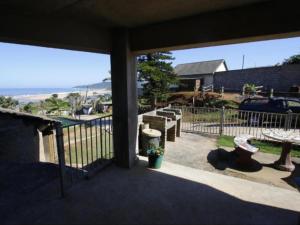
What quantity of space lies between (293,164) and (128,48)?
4677 mm

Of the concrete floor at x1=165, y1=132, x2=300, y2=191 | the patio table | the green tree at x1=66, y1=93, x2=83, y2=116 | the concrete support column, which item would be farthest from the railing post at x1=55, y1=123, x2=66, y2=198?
the green tree at x1=66, y1=93, x2=83, y2=116

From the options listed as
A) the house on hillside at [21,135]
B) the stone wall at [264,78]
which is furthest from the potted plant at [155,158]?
the stone wall at [264,78]

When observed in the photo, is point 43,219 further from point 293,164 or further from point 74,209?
point 293,164

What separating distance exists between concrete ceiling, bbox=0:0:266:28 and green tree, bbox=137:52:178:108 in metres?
8.04

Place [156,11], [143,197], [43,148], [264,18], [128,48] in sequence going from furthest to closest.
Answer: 1. [43,148]
2. [128,48]
3. [143,197]
4. [156,11]
5. [264,18]

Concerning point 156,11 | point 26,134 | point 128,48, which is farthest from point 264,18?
point 26,134

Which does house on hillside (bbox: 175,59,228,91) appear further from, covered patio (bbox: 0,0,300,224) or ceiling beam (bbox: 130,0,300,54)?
ceiling beam (bbox: 130,0,300,54)

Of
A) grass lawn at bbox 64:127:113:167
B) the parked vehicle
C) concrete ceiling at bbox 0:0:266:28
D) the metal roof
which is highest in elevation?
the metal roof

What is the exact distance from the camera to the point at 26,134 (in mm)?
5879

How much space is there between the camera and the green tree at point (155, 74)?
10.8 m

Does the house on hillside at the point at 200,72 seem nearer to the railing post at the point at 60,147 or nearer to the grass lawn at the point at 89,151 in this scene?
the grass lawn at the point at 89,151

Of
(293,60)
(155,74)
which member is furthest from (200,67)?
(155,74)

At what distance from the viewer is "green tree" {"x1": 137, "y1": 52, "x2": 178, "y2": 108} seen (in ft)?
35.4

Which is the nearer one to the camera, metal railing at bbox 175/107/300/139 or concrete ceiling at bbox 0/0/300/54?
concrete ceiling at bbox 0/0/300/54
